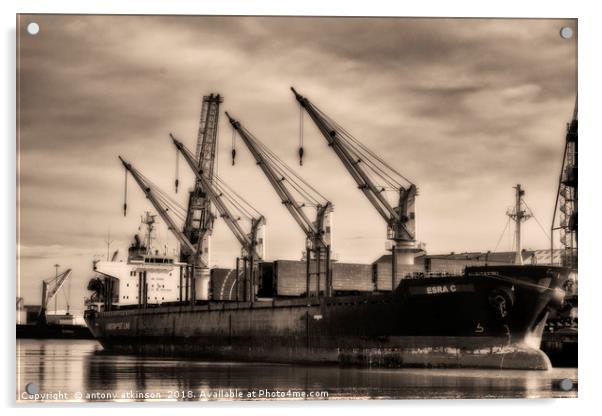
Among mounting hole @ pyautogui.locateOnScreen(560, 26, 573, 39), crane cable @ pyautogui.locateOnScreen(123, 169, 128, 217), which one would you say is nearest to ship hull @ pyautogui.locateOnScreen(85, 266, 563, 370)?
mounting hole @ pyautogui.locateOnScreen(560, 26, 573, 39)

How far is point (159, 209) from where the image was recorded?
28297 mm

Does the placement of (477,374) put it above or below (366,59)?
below

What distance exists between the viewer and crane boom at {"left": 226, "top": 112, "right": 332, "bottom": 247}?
2086cm

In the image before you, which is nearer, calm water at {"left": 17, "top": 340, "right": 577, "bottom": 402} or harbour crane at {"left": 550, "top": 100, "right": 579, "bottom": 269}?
calm water at {"left": 17, "top": 340, "right": 577, "bottom": 402}

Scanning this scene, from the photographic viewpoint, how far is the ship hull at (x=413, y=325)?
22672 mm

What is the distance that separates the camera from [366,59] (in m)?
17.6

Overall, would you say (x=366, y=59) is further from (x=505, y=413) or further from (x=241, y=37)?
(x=505, y=413)

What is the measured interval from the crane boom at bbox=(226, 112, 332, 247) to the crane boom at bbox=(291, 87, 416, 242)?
47.1 inches

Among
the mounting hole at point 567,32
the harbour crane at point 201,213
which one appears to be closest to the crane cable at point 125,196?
the mounting hole at point 567,32

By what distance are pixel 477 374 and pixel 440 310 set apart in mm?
3680

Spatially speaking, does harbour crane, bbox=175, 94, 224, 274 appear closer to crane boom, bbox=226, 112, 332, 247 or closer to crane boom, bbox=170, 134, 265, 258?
crane boom, bbox=170, 134, 265, 258

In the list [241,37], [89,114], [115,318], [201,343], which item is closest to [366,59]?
[241,37]

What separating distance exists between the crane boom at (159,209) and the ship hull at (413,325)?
4.23 m

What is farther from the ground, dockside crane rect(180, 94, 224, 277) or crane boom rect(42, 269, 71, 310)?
dockside crane rect(180, 94, 224, 277)
